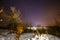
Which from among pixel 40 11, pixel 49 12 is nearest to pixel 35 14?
pixel 40 11

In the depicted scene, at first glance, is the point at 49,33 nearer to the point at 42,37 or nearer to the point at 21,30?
the point at 42,37

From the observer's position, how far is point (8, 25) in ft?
4.82

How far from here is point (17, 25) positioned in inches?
57.9

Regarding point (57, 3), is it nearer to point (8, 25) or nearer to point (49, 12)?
point (49, 12)

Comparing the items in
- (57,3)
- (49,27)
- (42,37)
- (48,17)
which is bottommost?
(42,37)

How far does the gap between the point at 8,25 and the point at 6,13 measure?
15 centimetres

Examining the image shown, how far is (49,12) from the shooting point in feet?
4.79

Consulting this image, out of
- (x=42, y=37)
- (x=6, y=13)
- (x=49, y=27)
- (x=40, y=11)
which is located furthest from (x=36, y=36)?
(x=6, y=13)

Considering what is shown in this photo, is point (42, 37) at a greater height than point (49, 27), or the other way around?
point (49, 27)

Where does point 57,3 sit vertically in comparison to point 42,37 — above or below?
above

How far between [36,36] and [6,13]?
46 centimetres

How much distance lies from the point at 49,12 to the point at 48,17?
0.20 ft

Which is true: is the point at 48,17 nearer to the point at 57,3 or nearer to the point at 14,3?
the point at 57,3

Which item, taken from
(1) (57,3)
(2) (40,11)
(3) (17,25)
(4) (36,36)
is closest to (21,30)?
(3) (17,25)
